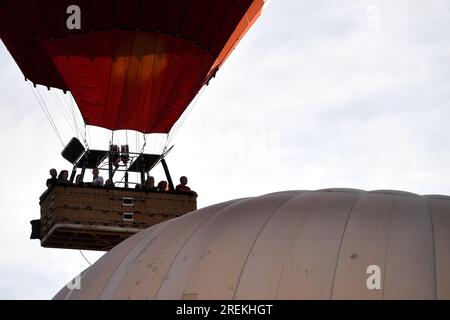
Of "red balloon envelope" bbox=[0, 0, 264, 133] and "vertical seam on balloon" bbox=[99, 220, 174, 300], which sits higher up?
"red balloon envelope" bbox=[0, 0, 264, 133]

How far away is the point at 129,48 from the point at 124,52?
13 centimetres

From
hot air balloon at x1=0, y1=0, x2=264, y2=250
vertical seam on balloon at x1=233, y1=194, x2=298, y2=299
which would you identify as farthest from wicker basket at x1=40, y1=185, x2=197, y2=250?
vertical seam on balloon at x1=233, y1=194, x2=298, y2=299

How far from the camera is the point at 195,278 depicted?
18000 millimetres

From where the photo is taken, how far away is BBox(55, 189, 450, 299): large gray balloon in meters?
17.3

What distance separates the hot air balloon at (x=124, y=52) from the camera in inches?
1161

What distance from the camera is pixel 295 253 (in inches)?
700

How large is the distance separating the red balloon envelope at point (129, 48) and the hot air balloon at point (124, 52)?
0.02 m

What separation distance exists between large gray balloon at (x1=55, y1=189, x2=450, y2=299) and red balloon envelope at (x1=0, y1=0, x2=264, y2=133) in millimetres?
10243

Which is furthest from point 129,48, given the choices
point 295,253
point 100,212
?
point 295,253

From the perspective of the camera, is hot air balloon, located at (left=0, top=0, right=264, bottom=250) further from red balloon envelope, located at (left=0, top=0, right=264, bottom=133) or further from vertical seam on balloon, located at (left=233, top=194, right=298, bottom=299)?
vertical seam on balloon, located at (left=233, top=194, right=298, bottom=299)

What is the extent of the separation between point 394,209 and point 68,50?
12.3 m
